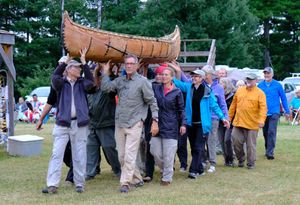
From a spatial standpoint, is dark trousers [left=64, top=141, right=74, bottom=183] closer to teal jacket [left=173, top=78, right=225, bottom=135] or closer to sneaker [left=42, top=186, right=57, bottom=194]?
sneaker [left=42, top=186, right=57, bottom=194]

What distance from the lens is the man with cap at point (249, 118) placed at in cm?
954

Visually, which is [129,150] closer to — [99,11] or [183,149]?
[183,149]

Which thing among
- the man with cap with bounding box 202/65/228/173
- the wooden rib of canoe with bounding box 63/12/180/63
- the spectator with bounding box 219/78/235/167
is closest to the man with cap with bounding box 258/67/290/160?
the spectator with bounding box 219/78/235/167

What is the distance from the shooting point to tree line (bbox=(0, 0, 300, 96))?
110 ft

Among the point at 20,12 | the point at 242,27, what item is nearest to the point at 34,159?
the point at 242,27

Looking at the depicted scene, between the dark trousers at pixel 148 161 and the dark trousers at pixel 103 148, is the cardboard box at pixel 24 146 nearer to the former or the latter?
the dark trousers at pixel 103 148

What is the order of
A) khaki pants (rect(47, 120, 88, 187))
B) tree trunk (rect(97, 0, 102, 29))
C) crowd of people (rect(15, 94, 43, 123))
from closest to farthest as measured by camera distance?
khaki pants (rect(47, 120, 88, 187)) < crowd of people (rect(15, 94, 43, 123)) < tree trunk (rect(97, 0, 102, 29))

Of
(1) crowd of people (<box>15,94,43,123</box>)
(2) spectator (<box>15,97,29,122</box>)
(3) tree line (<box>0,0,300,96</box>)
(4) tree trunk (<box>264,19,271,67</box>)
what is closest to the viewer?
(1) crowd of people (<box>15,94,43,123</box>)

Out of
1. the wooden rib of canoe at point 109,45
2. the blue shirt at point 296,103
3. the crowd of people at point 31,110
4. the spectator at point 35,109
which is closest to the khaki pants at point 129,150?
the wooden rib of canoe at point 109,45

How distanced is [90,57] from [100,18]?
3205cm

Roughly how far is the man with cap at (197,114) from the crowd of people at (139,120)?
2 cm

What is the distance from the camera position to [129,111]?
7.44 m

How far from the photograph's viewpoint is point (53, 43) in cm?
4025

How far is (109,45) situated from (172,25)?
85.2ft
